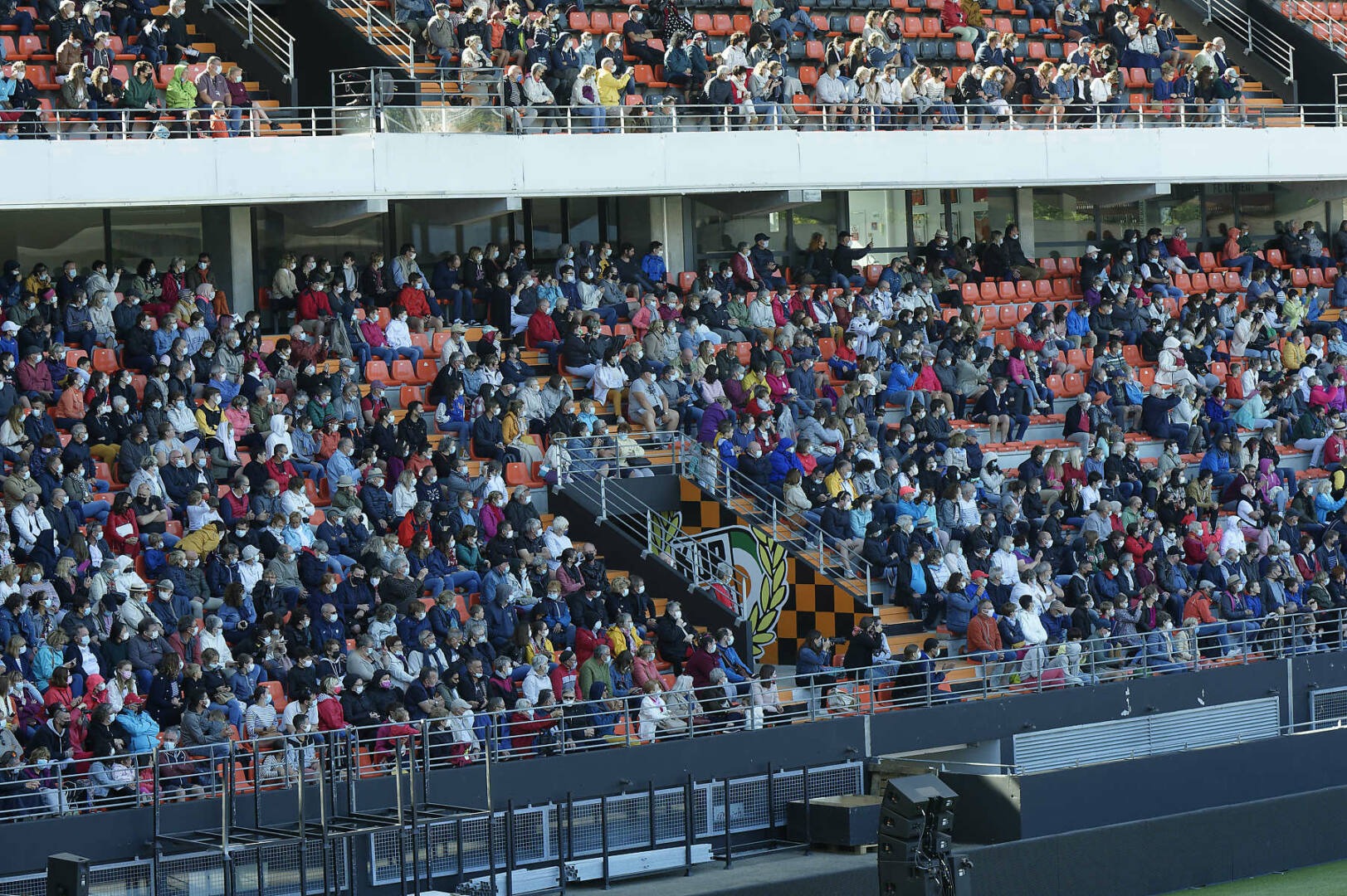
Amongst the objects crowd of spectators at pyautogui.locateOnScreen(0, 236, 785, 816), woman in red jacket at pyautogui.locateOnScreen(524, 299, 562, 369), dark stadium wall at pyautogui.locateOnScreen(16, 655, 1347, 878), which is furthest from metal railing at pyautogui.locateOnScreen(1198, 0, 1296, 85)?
crowd of spectators at pyautogui.locateOnScreen(0, 236, 785, 816)

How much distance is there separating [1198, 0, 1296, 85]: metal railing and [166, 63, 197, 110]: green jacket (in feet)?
51.8

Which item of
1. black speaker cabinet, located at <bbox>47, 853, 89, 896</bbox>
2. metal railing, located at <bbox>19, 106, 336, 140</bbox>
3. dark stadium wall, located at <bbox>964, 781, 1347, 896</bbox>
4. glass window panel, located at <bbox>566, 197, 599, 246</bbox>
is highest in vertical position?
metal railing, located at <bbox>19, 106, 336, 140</bbox>

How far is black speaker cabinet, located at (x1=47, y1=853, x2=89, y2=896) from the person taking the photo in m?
12.2

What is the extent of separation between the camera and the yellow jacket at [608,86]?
79.6 feet

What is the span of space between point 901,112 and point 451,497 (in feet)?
29.5

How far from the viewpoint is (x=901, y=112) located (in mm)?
26016

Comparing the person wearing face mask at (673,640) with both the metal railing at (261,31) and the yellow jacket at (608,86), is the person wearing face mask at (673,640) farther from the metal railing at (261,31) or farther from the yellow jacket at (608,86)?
the metal railing at (261,31)

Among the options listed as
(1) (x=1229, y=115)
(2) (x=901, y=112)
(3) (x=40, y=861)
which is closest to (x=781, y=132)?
(2) (x=901, y=112)

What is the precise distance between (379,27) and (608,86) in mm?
2682

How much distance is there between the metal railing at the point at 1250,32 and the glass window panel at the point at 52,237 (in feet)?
54.0

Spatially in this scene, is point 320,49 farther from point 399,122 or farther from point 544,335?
point 544,335

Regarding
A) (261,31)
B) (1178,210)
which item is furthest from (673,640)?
(1178,210)

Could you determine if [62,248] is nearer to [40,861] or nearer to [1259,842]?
[40,861]

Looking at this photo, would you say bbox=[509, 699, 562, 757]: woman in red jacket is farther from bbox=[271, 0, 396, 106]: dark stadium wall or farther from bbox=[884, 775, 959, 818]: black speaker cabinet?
bbox=[271, 0, 396, 106]: dark stadium wall
